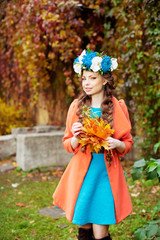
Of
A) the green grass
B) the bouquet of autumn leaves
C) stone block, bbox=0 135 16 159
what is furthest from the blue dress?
stone block, bbox=0 135 16 159

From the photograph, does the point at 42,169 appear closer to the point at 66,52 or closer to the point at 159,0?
the point at 66,52

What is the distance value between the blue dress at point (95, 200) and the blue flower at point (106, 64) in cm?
72

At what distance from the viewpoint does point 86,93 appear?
2242mm

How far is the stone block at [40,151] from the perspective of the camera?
5133mm

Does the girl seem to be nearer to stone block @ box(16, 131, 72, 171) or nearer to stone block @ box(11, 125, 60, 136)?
stone block @ box(16, 131, 72, 171)

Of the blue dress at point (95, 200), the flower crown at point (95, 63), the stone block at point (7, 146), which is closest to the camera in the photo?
the blue dress at point (95, 200)

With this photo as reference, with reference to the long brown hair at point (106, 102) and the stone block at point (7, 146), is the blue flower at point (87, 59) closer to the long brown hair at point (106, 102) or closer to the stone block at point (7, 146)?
the long brown hair at point (106, 102)

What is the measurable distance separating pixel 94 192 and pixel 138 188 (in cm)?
232

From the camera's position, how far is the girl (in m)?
2.04

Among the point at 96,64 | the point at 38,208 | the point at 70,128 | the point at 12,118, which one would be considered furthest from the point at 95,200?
the point at 12,118

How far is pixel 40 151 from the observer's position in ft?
17.1

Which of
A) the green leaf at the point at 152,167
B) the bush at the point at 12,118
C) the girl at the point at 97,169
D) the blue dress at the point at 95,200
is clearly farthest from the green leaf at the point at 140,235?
the bush at the point at 12,118

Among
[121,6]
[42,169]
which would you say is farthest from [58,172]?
[121,6]

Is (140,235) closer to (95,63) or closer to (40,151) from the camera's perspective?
(95,63)
